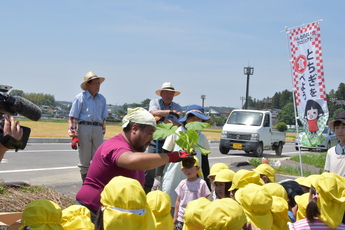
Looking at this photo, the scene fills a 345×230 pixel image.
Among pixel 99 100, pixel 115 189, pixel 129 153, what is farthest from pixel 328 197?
pixel 99 100

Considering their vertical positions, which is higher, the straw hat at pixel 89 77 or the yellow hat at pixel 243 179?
the straw hat at pixel 89 77

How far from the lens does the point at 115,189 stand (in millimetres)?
2500

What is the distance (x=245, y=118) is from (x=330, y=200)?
17.1 metres

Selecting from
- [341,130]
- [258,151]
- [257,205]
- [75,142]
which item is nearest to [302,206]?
[257,205]

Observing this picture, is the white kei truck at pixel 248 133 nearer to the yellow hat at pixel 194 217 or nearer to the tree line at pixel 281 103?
the yellow hat at pixel 194 217

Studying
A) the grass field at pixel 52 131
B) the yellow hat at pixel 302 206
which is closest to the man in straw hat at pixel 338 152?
the yellow hat at pixel 302 206

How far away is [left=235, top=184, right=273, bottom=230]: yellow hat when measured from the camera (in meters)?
3.39

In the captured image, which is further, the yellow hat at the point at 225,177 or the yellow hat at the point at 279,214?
the yellow hat at the point at 225,177

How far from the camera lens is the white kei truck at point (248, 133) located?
19578 mm

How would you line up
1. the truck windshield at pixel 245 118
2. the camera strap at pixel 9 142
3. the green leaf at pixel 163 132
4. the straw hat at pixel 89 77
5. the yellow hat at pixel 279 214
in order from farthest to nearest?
the truck windshield at pixel 245 118
the straw hat at pixel 89 77
the yellow hat at pixel 279 214
the green leaf at pixel 163 132
the camera strap at pixel 9 142

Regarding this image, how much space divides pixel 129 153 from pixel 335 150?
325cm

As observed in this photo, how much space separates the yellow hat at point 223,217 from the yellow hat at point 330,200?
105 cm

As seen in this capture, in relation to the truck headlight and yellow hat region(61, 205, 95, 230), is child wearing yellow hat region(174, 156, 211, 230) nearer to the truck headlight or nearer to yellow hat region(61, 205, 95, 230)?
yellow hat region(61, 205, 95, 230)

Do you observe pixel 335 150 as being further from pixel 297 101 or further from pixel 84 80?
pixel 297 101
